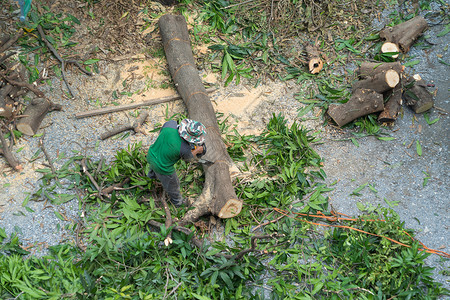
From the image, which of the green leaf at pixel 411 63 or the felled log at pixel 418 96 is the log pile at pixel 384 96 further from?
the green leaf at pixel 411 63

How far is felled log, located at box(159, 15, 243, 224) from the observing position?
4.32 m

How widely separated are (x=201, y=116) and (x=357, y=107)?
2.04 metres

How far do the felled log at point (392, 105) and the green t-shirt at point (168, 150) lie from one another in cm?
281

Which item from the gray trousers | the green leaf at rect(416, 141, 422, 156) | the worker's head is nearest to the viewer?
the worker's head

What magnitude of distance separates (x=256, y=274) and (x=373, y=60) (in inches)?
150

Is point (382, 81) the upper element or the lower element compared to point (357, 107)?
upper

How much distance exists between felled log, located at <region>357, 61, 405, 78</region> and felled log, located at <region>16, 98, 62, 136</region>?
431 centimetres

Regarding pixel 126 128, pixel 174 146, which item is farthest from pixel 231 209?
pixel 126 128

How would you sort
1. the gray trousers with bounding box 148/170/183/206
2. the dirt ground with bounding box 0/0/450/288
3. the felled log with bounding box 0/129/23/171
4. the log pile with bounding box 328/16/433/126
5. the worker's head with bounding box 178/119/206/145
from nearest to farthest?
the worker's head with bounding box 178/119/206/145
the gray trousers with bounding box 148/170/183/206
the dirt ground with bounding box 0/0/450/288
the felled log with bounding box 0/129/23/171
the log pile with bounding box 328/16/433/126

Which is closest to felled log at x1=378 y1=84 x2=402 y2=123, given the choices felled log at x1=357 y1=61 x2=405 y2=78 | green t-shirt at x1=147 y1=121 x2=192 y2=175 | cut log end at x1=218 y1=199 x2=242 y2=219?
felled log at x1=357 y1=61 x2=405 y2=78

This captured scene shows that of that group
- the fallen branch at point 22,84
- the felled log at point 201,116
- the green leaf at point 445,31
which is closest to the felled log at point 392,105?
the green leaf at point 445,31

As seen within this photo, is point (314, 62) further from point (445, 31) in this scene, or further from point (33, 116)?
point (33, 116)

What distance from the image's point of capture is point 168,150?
3943 mm

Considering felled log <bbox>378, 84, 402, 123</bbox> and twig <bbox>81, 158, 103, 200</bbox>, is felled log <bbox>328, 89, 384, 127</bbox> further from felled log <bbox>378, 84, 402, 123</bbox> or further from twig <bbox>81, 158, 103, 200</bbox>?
twig <bbox>81, 158, 103, 200</bbox>
